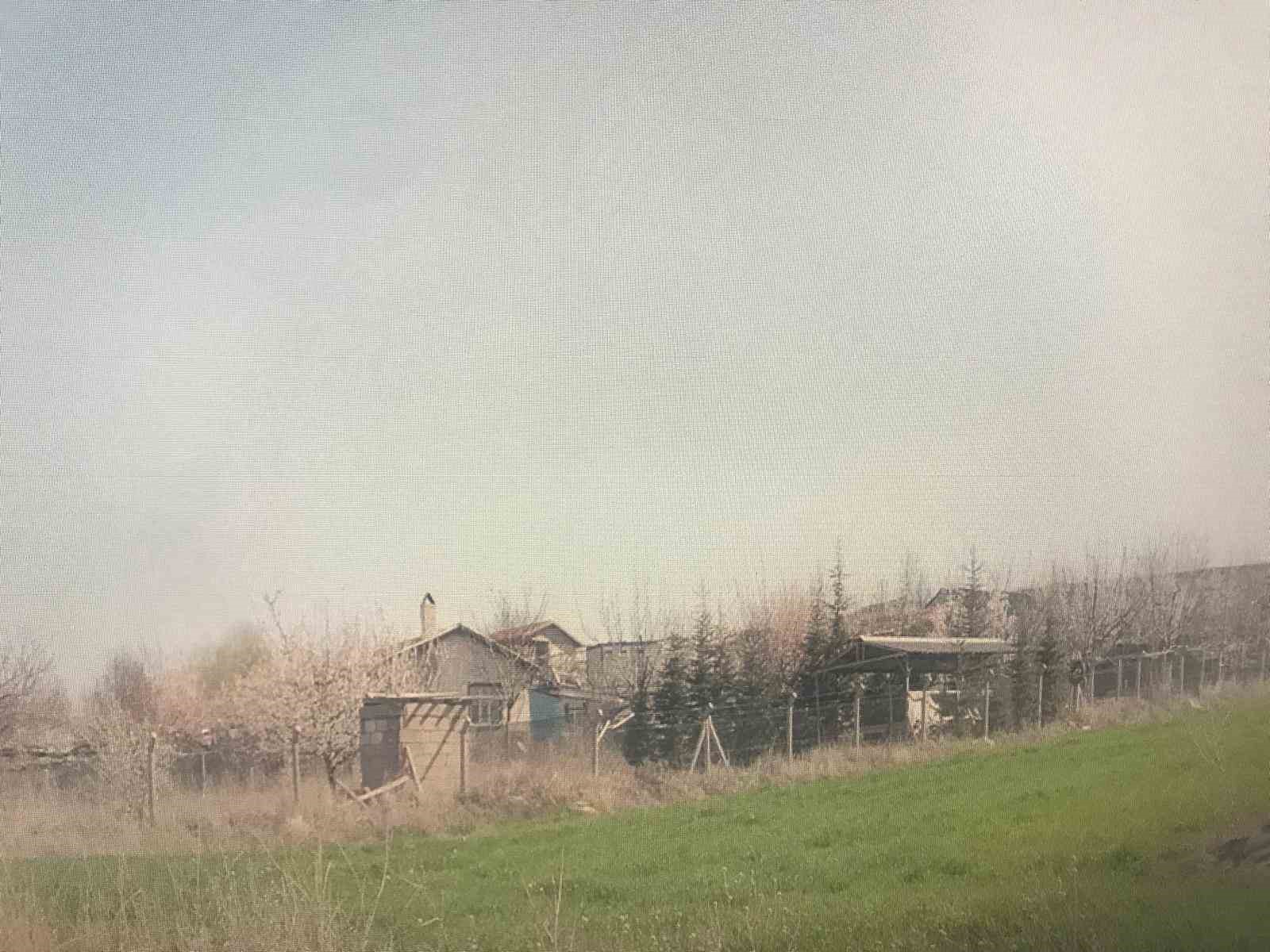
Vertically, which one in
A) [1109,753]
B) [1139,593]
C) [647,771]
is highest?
[1139,593]

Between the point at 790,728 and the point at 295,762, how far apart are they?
3.71 metres

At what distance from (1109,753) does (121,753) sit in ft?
18.4

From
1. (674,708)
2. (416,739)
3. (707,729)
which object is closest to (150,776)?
(416,739)

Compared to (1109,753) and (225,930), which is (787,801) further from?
(225,930)

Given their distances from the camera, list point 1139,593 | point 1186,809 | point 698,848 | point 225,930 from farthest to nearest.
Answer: point 1139,593 → point 698,848 → point 225,930 → point 1186,809

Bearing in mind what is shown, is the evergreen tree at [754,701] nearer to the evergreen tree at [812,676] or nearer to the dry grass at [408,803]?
the evergreen tree at [812,676]

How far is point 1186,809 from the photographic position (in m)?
4.34

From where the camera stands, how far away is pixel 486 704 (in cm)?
819

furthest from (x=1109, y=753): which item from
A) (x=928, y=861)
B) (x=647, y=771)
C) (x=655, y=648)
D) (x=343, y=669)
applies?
(x=655, y=648)

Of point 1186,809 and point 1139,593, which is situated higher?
point 1139,593

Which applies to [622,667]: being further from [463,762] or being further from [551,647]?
[463,762]

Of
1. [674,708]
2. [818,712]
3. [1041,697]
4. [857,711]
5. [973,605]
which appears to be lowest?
[674,708]

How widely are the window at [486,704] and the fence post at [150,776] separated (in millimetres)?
2151

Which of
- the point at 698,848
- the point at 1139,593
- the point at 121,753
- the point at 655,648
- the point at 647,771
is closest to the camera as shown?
the point at 698,848
